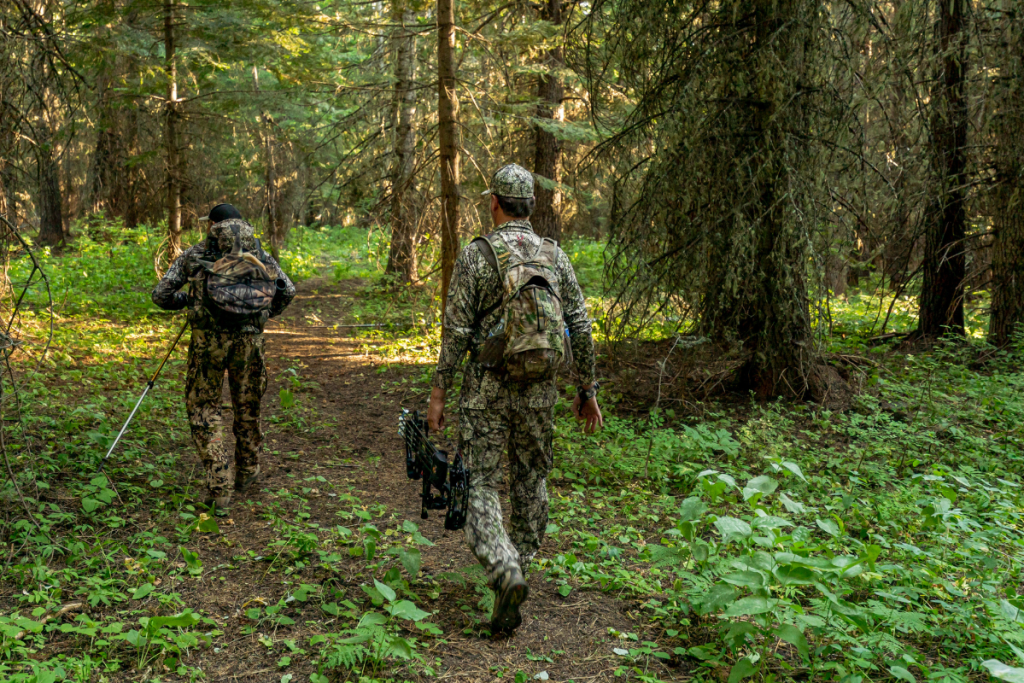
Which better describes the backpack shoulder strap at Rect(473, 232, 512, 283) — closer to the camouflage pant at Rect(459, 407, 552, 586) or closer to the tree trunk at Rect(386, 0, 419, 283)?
the camouflage pant at Rect(459, 407, 552, 586)

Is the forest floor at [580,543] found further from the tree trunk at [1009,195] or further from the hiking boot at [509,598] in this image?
the tree trunk at [1009,195]

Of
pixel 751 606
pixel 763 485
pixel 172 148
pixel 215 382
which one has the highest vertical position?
pixel 172 148

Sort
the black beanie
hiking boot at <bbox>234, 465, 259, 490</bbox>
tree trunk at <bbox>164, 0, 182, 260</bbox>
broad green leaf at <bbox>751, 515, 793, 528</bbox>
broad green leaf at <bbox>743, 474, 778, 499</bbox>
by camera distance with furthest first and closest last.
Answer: tree trunk at <bbox>164, 0, 182, 260</bbox>, hiking boot at <bbox>234, 465, 259, 490</bbox>, the black beanie, broad green leaf at <bbox>743, 474, 778, 499</bbox>, broad green leaf at <bbox>751, 515, 793, 528</bbox>

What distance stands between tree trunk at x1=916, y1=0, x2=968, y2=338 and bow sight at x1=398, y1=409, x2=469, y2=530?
7.56m

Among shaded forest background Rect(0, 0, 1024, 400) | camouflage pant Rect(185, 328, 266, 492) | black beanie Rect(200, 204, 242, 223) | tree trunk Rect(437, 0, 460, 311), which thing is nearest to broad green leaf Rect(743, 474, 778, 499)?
shaded forest background Rect(0, 0, 1024, 400)

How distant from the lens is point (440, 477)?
3742mm

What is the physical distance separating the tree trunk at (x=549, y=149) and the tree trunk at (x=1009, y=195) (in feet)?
20.1

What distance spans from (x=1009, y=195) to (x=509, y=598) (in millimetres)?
8087

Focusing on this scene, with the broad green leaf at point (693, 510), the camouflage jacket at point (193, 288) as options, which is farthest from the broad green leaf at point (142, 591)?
the broad green leaf at point (693, 510)

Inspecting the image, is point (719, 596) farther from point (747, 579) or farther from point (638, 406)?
point (638, 406)

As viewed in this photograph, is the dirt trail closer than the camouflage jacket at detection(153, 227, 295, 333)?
Yes

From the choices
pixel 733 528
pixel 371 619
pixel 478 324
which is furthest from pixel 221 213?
pixel 733 528

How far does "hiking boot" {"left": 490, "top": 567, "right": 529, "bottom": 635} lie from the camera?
3.47 metres

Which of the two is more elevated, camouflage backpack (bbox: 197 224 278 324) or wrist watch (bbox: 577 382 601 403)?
camouflage backpack (bbox: 197 224 278 324)
